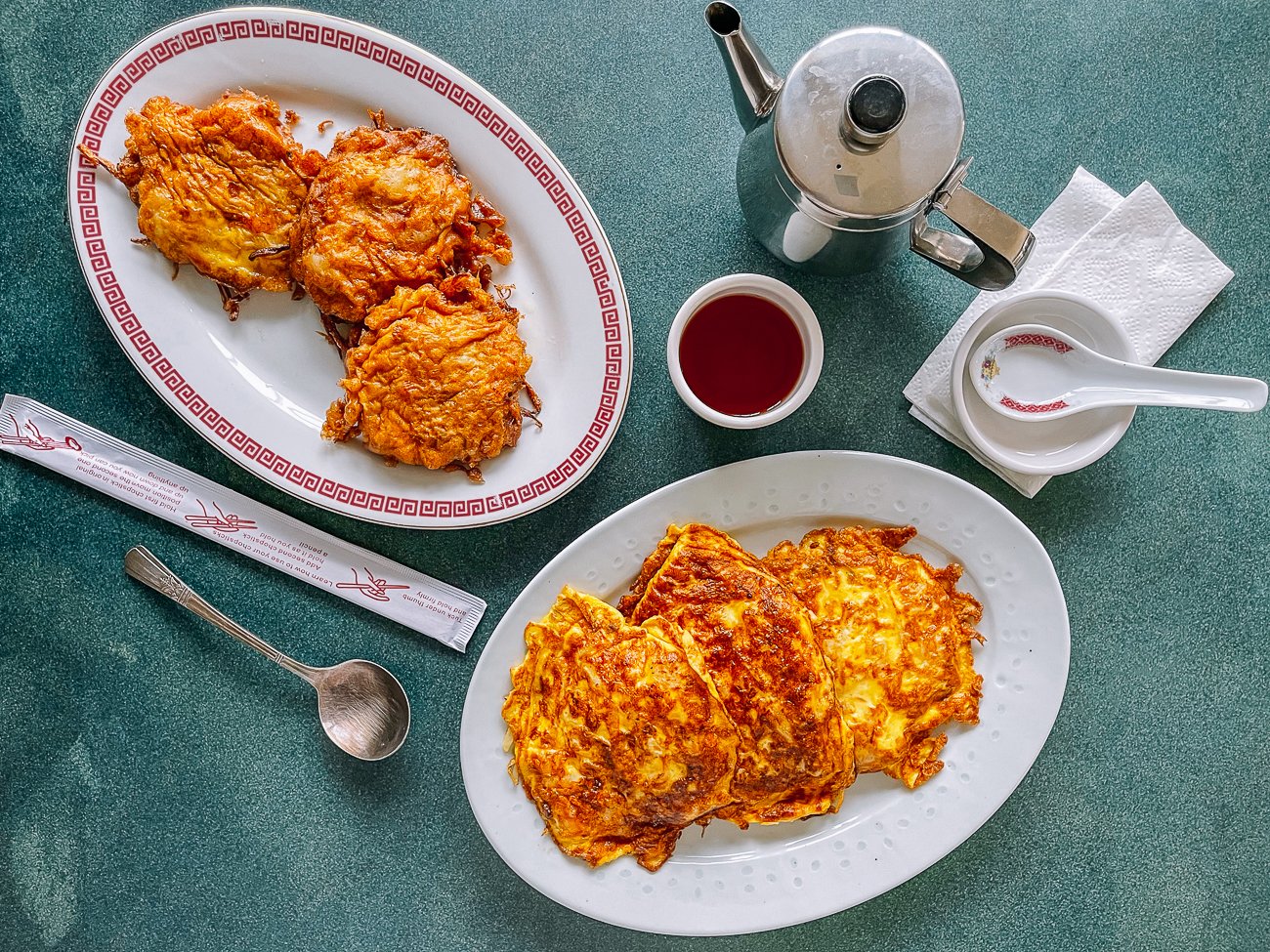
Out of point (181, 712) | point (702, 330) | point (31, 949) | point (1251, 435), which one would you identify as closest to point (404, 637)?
point (181, 712)

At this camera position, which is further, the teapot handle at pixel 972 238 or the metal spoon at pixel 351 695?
the metal spoon at pixel 351 695

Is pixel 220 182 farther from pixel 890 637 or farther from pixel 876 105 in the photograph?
pixel 890 637

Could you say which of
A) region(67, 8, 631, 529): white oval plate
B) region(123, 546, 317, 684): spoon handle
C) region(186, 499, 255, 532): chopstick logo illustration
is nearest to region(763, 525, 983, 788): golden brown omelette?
region(67, 8, 631, 529): white oval plate

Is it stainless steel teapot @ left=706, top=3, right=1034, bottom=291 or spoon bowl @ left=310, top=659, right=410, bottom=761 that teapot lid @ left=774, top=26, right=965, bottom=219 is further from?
spoon bowl @ left=310, top=659, right=410, bottom=761

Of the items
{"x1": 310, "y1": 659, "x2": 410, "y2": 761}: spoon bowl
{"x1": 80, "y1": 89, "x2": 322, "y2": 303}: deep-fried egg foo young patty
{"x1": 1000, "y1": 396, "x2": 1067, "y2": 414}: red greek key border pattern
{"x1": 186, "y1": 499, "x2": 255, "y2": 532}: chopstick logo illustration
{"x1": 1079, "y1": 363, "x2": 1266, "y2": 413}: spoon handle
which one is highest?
{"x1": 1079, "y1": 363, "x2": 1266, "y2": 413}: spoon handle

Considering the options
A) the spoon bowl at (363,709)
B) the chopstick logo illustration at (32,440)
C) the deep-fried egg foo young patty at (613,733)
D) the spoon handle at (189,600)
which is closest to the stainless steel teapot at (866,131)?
the deep-fried egg foo young patty at (613,733)

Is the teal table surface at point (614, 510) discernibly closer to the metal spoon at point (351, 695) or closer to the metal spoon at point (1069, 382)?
the metal spoon at point (351, 695)

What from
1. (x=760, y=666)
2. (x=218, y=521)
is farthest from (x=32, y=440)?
(x=760, y=666)
